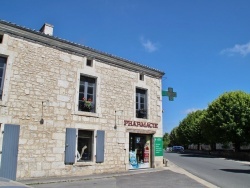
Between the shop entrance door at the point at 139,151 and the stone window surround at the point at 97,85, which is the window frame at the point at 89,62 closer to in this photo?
the stone window surround at the point at 97,85

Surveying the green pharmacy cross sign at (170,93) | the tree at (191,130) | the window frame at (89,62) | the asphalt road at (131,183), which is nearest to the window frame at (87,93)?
the window frame at (89,62)

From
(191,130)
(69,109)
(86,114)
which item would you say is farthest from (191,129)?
(69,109)

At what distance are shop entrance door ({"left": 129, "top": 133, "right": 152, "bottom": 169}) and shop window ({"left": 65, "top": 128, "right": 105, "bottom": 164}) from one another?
227cm

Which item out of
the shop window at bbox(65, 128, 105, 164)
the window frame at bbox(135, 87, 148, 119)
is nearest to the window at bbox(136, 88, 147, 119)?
the window frame at bbox(135, 87, 148, 119)

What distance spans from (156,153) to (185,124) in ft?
118

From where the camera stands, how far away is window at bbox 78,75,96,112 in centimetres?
1291

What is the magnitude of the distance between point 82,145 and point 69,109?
1882 mm

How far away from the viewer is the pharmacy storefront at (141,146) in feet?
48.0

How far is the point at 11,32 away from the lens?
36.1 feet

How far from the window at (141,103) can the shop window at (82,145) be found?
299 centimetres

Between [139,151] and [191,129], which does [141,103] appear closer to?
[139,151]

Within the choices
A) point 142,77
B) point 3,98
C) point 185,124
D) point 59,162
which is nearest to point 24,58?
point 3,98

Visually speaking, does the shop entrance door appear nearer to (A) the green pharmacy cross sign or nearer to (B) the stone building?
(B) the stone building

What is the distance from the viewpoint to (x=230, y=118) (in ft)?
93.2
